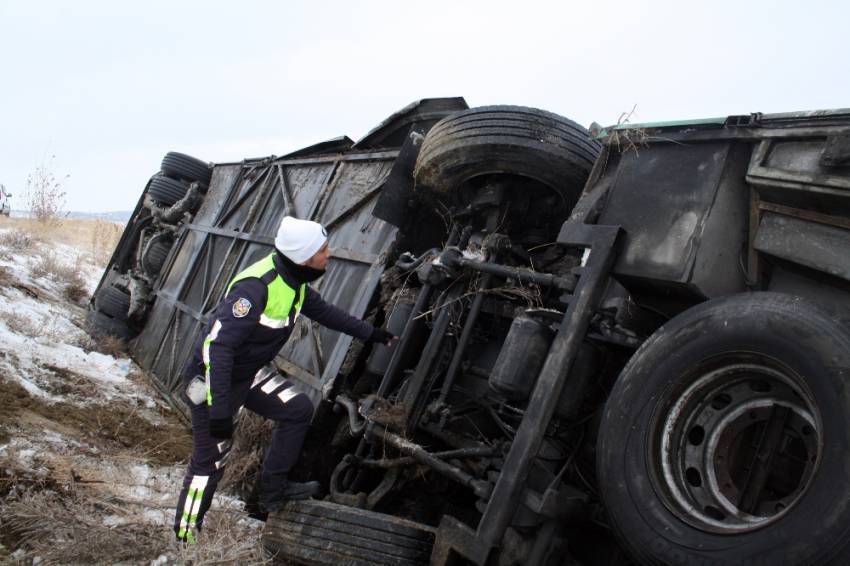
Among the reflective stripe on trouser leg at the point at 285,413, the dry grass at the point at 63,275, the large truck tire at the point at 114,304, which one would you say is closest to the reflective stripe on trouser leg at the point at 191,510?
the reflective stripe on trouser leg at the point at 285,413

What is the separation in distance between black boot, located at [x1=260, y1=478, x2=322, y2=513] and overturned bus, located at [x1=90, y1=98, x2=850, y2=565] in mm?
142

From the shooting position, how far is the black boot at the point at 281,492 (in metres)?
3.24

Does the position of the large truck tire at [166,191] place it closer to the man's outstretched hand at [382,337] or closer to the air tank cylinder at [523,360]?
the man's outstretched hand at [382,337]

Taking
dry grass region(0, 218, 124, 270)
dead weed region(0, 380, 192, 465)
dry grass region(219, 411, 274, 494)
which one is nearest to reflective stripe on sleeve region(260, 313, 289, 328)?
dry grass region(219, 411, 274, 494)

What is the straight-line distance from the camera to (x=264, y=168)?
762 centimetres

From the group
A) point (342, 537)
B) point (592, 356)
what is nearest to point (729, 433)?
point (592, 356)

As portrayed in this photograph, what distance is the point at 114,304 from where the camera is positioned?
855cm

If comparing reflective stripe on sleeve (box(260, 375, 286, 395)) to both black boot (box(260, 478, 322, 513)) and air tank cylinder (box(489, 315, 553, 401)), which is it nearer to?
black boot (box(260, 478, 322, 513))

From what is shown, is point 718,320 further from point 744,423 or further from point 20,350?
point 20,350

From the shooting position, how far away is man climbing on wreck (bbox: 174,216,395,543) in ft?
10.2

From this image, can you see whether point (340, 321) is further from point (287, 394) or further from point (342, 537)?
point (342, 537)

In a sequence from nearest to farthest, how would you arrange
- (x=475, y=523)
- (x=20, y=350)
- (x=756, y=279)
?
(x=756, y=279) < (x=475, y=523) < (x=20, y=350)

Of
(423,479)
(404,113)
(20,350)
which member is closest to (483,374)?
(423,479)

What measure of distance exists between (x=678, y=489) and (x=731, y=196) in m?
1.17
